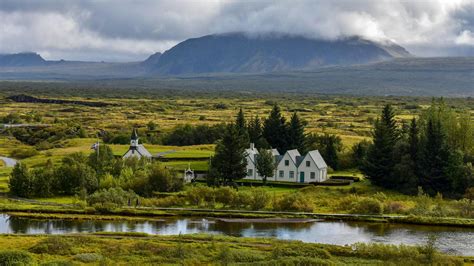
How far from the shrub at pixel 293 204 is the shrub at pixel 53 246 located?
74.4 feet

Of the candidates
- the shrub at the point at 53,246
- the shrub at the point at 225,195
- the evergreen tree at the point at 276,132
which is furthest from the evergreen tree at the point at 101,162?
the shrub at the point at 53,246

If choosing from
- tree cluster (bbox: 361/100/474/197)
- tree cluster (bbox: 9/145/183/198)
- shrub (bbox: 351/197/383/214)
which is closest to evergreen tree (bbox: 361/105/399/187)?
tree cluster (bbox: 361/100/474/197)

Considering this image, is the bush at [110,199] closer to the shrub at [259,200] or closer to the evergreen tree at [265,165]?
the shrub at [259,200]

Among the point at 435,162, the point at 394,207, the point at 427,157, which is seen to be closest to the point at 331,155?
the point at 427,157

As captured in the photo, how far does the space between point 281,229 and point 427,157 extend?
25.5 metres

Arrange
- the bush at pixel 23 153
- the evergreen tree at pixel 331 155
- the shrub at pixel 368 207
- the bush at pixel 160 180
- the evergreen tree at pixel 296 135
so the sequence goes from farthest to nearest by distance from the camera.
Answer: the bush at pixel 23 153 → the evergreen tree at pixel 296 135 → the evergreen tree at pixel 331 155 → the bush at pixel 160 180 → the shrub at pixel 368 207

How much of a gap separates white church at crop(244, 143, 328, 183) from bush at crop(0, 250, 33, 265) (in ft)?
138

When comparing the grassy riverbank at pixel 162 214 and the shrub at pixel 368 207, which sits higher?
the shrub at pixel 368 207

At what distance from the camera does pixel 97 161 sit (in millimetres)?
75438

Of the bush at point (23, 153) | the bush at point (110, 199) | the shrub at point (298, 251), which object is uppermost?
the shrub at point (298, 251)

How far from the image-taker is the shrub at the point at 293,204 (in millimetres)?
61688

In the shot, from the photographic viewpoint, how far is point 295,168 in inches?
3073

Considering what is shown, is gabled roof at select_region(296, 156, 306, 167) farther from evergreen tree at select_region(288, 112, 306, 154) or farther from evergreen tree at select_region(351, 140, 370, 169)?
evergreen tree at select_region(288, 112, 306, 154)

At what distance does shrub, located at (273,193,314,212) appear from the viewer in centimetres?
6169
